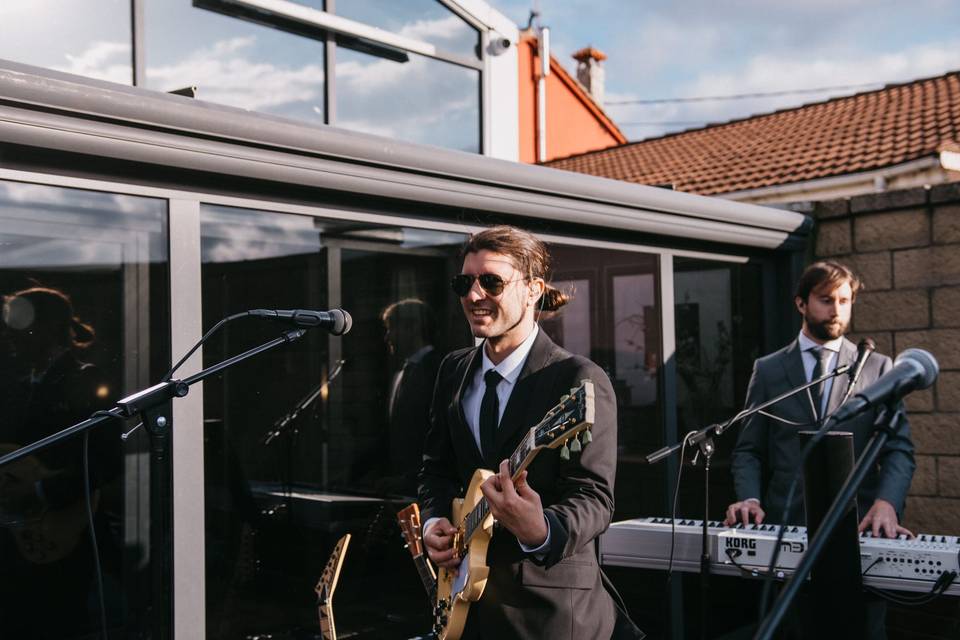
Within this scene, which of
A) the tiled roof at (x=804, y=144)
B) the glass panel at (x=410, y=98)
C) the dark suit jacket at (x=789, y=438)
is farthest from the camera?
the tiled roof at (x=804, y=144)

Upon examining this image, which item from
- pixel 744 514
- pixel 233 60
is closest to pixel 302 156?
pixel 744 514

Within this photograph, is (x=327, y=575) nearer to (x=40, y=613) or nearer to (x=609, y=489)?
(x=40, y=613)

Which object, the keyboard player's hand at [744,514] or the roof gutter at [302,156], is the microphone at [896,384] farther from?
the roof gutter at [302,156]

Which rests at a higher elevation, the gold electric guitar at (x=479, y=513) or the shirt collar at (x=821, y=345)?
the shirt collar at (x=821, y=345)

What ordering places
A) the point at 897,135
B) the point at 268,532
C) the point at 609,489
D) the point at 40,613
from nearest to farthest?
the point at 609,489, the point at 40,613, the point at 268,532, the point at 897,135

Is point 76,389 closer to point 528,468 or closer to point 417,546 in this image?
point 417,546

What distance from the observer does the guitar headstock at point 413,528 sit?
3.11 metres

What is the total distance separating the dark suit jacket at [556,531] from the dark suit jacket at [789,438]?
1.59 metres

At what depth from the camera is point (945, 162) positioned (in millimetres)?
9094

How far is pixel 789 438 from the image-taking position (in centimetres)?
396

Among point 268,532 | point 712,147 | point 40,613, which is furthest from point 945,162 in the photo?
point 40,613

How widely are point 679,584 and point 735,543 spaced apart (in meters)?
1.94

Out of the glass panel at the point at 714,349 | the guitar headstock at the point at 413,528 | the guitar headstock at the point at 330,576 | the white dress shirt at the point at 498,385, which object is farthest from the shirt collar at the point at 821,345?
the guitar headstock at the point at 330,576

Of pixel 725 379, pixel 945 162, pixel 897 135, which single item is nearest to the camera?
pixel 725 379
